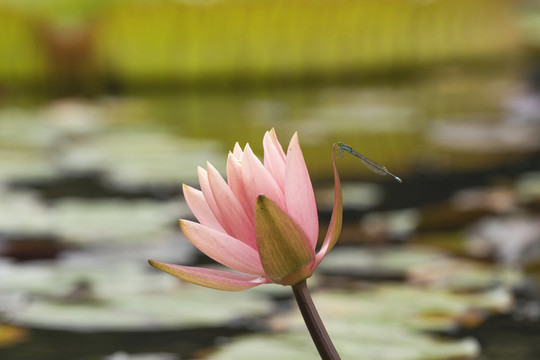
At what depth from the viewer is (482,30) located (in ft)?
10.8

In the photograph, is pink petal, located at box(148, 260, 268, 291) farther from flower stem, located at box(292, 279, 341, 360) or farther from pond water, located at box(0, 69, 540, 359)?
pond water, located at box(0, 69, 540, 359)

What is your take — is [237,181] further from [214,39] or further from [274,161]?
[214,39]

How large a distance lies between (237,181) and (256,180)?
0.02 metres

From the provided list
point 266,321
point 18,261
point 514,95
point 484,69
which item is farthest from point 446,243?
point 484,69

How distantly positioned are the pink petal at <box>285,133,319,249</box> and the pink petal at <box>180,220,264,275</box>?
0.03m

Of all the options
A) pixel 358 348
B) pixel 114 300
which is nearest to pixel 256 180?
pixel 358 348

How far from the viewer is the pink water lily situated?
1.27ft

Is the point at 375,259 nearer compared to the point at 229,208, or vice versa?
the point at 229,208

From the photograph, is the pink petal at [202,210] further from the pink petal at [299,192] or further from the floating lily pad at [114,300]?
the floating lily pad at [114,300]

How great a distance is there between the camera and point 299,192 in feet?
1.30

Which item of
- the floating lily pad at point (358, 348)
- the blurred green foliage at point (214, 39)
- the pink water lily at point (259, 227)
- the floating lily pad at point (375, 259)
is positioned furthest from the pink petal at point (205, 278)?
the blurred green foliage at point (214, 39)

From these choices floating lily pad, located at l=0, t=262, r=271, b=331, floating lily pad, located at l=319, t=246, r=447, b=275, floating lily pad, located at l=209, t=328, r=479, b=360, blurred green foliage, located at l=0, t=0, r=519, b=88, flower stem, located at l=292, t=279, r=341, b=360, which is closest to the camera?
flower stem, located at l=292, t=279, r=341, b=360

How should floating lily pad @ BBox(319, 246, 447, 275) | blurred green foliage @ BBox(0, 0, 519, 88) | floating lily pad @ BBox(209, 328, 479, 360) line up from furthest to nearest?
blurred green foliage @ BBox(0, 0, 519, 88)
floating lily pad @ BBox(319, 246, 447, 275)
floating lily pad @ BBox(209, 328, 479, 360)

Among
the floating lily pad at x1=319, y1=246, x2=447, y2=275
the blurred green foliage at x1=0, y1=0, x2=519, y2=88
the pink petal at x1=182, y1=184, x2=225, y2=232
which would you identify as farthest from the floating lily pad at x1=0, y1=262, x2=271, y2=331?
the blurred green foliage at x1=0, y1=0, x2=519, y2=88
